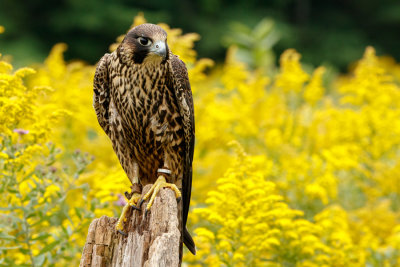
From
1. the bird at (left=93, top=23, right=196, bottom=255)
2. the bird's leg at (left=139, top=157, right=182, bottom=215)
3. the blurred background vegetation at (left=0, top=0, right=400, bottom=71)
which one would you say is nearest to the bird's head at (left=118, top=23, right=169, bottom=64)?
the bird at (left=93, top=23, right=196, bottom=255)

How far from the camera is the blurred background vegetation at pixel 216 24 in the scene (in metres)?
12.8

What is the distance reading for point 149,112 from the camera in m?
2.83

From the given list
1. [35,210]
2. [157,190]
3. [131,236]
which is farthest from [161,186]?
[35,210]

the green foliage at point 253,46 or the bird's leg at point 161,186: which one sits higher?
the green foliage at point 253,46

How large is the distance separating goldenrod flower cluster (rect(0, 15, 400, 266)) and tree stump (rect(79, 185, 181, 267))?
0.57m

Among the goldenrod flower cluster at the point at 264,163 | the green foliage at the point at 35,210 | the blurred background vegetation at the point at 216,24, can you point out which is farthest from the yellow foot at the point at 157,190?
the blurred background vegetation at the point at 216,24

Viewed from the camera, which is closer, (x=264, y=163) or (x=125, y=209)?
(x=125, y=209)

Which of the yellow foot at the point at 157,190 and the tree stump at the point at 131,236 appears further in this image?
the yellow foot at the point at 157,190

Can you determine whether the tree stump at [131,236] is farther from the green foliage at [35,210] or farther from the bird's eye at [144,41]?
the bird's eye at [144,41]

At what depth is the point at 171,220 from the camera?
8.05ft

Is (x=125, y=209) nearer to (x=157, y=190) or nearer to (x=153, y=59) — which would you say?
(x=157, y=190)

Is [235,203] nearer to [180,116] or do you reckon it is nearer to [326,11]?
[180,116]

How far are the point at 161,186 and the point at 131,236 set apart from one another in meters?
0.32

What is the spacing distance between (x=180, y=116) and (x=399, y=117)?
3419 mm
